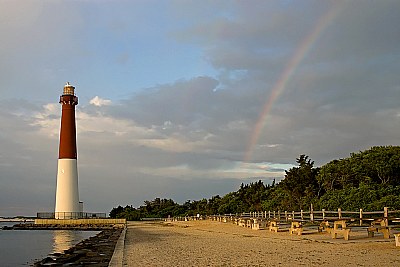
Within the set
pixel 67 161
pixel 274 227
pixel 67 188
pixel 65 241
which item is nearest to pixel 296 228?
pixel 274 227

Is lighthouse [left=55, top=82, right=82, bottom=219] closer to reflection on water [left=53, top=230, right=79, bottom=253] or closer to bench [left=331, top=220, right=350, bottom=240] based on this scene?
reflection on water [left=53, top=230, right=79, bottom=253]

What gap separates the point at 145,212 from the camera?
3494 inches

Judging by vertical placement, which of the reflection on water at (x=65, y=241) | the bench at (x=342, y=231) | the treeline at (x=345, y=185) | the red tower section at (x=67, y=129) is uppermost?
the red tower section at (x=67, y=129)

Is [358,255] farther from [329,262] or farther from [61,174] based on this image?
[61,174]

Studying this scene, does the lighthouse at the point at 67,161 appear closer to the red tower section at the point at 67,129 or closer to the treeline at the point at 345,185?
the red tower section at the point at 67,129

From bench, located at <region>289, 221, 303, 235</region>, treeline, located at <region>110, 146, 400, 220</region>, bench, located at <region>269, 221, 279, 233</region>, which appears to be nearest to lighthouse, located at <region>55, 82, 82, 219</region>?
treeline, located at <region>110, 146, 400, 220</region>

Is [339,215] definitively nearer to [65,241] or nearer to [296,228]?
[296,228]

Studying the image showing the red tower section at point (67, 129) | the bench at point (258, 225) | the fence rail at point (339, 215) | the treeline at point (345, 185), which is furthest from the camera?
the red tower section at point (67, 129)

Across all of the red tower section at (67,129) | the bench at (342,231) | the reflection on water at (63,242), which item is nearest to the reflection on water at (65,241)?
the reflection on water at (63,242)

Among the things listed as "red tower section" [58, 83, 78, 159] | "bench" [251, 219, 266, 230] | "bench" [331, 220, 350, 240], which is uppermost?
"red tower section" [58, 83, 78, 159]

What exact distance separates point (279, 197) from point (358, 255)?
41842 millimetres

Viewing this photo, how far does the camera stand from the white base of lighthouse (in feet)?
183

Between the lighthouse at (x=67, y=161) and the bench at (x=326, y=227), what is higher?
the lighthouse at (x=67, y=161)

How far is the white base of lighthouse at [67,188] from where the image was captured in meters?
55.8
